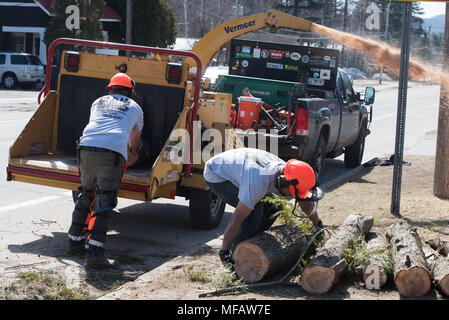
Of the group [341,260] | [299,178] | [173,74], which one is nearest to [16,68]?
[173,74]

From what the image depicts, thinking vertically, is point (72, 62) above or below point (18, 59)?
below

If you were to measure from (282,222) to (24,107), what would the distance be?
1772 cm

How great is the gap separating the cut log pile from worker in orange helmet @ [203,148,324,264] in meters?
0.22

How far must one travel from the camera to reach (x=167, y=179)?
23.3 ft

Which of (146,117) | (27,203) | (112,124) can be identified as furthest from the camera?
(27,203)

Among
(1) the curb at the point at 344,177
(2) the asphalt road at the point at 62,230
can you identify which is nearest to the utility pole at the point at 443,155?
(1) the curb at the point at 344,177

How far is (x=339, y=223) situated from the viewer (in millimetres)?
7984

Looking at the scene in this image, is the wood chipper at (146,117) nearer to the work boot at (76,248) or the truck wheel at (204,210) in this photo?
the truck wheel at (204,210)

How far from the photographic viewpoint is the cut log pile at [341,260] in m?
5.19

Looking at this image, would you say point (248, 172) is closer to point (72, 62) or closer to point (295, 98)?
point (72, 62)

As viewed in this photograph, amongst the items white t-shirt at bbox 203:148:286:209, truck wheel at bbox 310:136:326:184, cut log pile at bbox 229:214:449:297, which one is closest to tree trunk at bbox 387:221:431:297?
cut log pile at bbox 229:214:449:297

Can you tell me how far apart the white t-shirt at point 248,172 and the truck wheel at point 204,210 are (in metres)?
1.55

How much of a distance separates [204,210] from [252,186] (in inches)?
92.5

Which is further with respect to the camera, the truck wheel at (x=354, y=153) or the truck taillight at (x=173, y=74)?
the truck wheel at (x=354, y=153)
